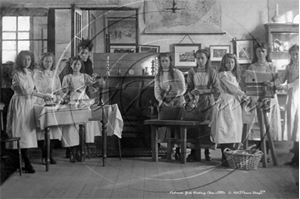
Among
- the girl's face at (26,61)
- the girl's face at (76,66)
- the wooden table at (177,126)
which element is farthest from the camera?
the girl's face at (26,61)

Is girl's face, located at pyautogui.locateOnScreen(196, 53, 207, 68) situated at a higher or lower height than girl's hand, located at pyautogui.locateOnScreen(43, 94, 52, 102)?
higher

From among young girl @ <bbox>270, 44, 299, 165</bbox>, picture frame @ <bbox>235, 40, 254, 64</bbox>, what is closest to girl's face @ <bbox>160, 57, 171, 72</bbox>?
picture frame @ <bbox>235, 40, 254, 64</bbox>

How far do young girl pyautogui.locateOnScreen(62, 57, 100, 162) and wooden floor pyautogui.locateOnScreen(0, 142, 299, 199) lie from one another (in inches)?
5.9

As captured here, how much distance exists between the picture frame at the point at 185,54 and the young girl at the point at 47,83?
83cm

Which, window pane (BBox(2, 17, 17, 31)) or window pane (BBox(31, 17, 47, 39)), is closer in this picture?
window pane (BBox(31, 17, 47, 39))

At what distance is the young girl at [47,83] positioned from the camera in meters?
2.45

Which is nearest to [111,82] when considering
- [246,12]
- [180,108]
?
[180,108]

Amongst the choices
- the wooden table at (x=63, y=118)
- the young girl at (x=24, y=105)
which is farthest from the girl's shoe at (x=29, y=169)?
the wooden table at (x=63, y=118)

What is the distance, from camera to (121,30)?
235 cm

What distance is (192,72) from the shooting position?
2.33 meters

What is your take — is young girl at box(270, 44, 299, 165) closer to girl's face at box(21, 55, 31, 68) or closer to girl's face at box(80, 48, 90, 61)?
girl's face at box(80, 48, 90, 61)

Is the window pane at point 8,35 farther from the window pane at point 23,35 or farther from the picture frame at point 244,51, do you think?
the picture frame at point 244,51

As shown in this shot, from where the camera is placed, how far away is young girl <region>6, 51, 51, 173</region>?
8.17 ft

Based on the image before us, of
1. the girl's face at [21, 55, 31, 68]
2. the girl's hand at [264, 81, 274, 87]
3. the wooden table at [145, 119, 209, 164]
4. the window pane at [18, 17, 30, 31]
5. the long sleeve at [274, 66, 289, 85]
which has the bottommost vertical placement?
the wooden table at [145, 119, 209, 164]
